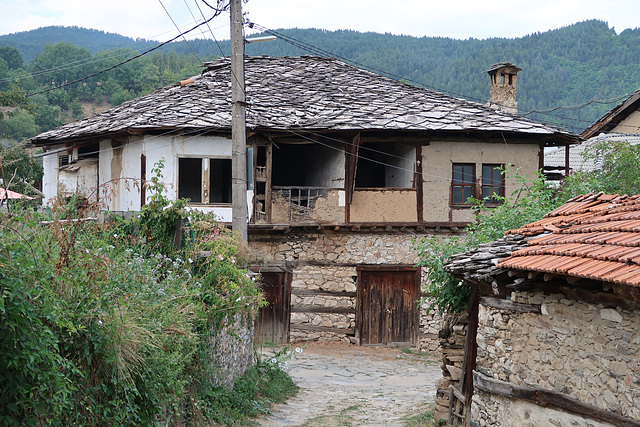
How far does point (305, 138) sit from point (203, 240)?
274 inches

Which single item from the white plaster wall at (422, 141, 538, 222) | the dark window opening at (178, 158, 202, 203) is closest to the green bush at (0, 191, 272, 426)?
the white plaster wall at (422, 141, 538, 222)

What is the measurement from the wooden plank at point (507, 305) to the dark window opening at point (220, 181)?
11.3m

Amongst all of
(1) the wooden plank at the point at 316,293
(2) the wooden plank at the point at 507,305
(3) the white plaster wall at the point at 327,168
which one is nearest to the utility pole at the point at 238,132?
(2) the wooden plank at the point at 507,305

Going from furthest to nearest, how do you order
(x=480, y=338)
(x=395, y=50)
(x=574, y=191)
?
(x=395, y=50)
(x=574, y=191)
(x=480, y=338)

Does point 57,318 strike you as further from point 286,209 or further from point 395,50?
point 395,50

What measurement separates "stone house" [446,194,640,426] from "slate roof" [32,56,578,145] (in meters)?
7.94

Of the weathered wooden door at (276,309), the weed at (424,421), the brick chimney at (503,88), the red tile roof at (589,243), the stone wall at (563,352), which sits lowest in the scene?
the weed at (424,421)

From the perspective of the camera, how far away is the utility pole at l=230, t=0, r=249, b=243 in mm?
10422

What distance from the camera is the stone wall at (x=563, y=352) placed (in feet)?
16.5

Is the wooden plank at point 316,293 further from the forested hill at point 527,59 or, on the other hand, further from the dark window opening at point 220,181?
the forested hill at point 527,59

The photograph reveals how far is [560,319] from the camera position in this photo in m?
5.92

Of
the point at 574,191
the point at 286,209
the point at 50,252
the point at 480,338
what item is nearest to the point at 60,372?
the point at 50,252

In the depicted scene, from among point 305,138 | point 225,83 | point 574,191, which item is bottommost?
point 574,191

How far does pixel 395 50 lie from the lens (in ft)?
230
